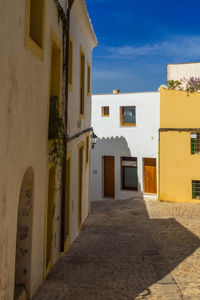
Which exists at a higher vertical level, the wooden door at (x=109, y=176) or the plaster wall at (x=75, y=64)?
the plaster wall at (x=75, y=64)

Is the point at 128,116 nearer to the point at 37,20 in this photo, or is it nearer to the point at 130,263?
the point at 130,263

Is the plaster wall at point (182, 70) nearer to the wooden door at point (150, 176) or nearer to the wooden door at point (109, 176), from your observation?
the wooden door at point (150, 176)

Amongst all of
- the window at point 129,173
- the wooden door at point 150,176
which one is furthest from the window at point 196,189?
the window at point 129,173

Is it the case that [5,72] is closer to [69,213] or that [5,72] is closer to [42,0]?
[42,0]

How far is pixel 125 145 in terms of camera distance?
20578 millimetres

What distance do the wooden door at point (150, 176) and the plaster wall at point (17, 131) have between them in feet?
47.7

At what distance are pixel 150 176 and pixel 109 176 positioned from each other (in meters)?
3.00

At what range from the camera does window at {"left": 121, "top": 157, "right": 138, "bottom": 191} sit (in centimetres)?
2050

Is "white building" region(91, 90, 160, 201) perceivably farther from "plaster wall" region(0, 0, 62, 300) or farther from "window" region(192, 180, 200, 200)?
"plaster wall" region(0, 0, 62, 300)

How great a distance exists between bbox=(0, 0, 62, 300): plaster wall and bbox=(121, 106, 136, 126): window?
1482 cm

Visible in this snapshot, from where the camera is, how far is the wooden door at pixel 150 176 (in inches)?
784

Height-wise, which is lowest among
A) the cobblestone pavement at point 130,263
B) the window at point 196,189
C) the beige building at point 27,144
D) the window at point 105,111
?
the cobblestone pavement at point 130,263

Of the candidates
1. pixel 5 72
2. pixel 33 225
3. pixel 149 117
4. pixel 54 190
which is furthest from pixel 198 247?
pixel 149 117

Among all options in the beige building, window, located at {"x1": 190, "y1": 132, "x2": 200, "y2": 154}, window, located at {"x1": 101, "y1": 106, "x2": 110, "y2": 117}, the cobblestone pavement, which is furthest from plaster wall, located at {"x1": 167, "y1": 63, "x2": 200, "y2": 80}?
the beige building
